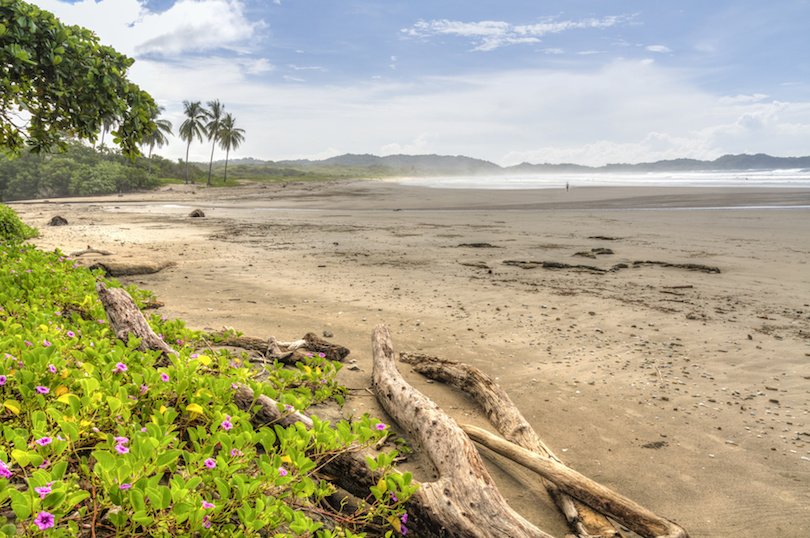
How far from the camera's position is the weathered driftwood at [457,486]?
2.71 metres

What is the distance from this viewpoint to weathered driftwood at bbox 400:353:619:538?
323 centimetres

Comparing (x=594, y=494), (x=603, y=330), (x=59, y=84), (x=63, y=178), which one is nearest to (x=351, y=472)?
(x=594, y=494)

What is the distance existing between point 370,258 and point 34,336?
9621mm

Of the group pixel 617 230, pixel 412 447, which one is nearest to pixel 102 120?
pixel 412 447

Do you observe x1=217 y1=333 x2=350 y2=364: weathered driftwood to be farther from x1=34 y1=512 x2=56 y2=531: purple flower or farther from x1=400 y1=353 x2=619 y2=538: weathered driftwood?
x1=34 y1=512 x2=56 y2=531: purple flower

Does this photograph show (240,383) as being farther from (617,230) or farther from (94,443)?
(617,230)

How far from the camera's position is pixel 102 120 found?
775cm

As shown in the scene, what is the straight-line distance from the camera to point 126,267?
35.0ft

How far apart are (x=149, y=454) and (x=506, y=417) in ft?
9.74

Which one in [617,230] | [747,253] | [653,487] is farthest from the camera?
[617,230]

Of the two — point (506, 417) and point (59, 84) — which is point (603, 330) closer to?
point (506, 417)

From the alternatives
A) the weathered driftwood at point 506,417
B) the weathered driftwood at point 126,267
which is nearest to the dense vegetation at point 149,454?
the weathered driftwood at point 506,417

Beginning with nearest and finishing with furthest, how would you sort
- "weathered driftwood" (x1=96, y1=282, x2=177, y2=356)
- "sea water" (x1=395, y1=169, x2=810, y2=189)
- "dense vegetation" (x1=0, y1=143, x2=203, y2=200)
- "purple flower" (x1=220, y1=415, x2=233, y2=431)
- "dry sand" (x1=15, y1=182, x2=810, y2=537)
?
"purple flower" (x1=220, y1=415, x2=233, y2=431) < "dry sand" (x1=15, y1=182, x2=810, y2=537) < "weathered driftwood" (x1=96, y1=282, x2=177, y2=356) < "sea water" (x1=395, y1=169, x2=810, y2=189) < "dense vegetation" (x1=0, y1=143, x2=203, y2=200)

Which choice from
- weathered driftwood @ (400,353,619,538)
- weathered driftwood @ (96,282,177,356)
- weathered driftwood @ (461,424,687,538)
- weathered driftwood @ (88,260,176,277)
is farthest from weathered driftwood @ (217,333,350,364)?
weathered driftwood @ (88,260,176,277)
